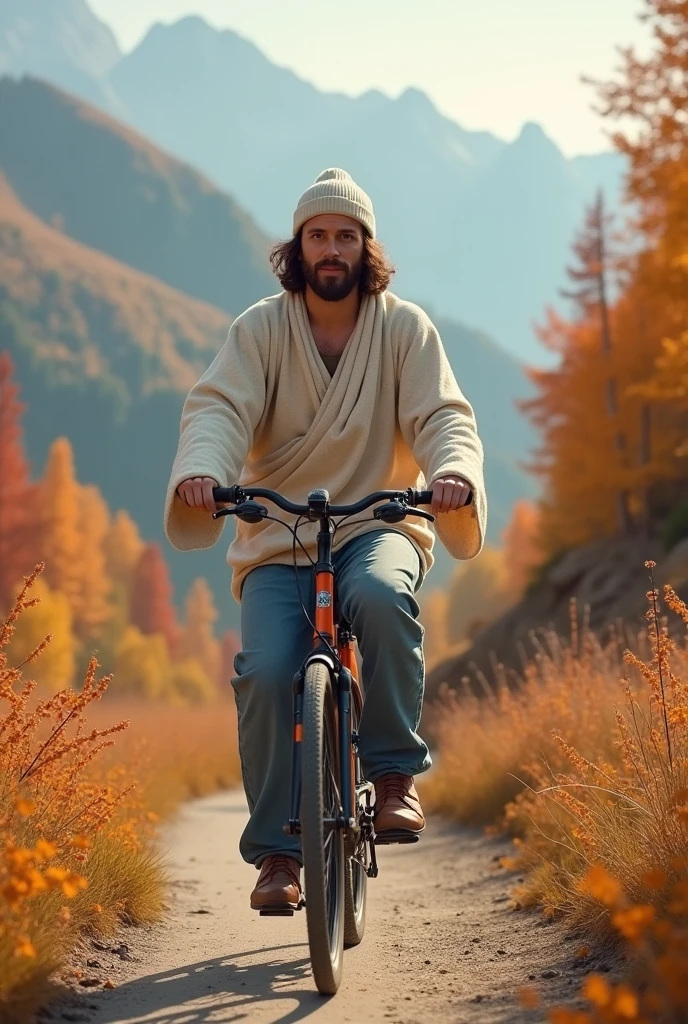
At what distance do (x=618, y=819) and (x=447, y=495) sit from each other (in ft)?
4.42

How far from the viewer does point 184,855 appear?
7750mm

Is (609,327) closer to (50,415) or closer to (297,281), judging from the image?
(297,281)

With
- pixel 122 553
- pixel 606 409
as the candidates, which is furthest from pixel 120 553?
pixel 606 409

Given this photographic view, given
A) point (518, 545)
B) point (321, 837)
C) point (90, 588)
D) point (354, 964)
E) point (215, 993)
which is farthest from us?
point (90, 588)

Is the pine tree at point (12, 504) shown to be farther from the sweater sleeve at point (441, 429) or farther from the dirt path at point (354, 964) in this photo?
the sweater sleeve at point (441, 429)

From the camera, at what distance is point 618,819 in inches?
177

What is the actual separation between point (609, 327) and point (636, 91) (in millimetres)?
14587

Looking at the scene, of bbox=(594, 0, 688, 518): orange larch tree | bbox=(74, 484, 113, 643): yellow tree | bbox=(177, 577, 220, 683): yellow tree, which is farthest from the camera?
bbox=(177, 577, 220, 683): yellow tree

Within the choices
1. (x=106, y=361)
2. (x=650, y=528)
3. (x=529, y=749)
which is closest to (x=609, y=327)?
(x=650, y=528)

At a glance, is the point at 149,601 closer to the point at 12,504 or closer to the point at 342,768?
the point at 12,504

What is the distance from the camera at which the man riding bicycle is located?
399 centimetres

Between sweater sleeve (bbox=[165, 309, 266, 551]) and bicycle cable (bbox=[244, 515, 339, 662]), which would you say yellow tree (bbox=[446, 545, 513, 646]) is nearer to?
sweater sleeve (bbox=[165, 309, 266, 551])

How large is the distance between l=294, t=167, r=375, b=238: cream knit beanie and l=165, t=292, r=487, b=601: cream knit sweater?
0.29m

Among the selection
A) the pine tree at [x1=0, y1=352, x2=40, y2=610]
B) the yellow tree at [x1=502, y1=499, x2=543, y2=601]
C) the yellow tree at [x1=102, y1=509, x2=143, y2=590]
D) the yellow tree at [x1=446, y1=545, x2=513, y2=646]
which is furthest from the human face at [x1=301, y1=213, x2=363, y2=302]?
the yellow tree at [x1=102, y1=509, x2=143, y2=590]
